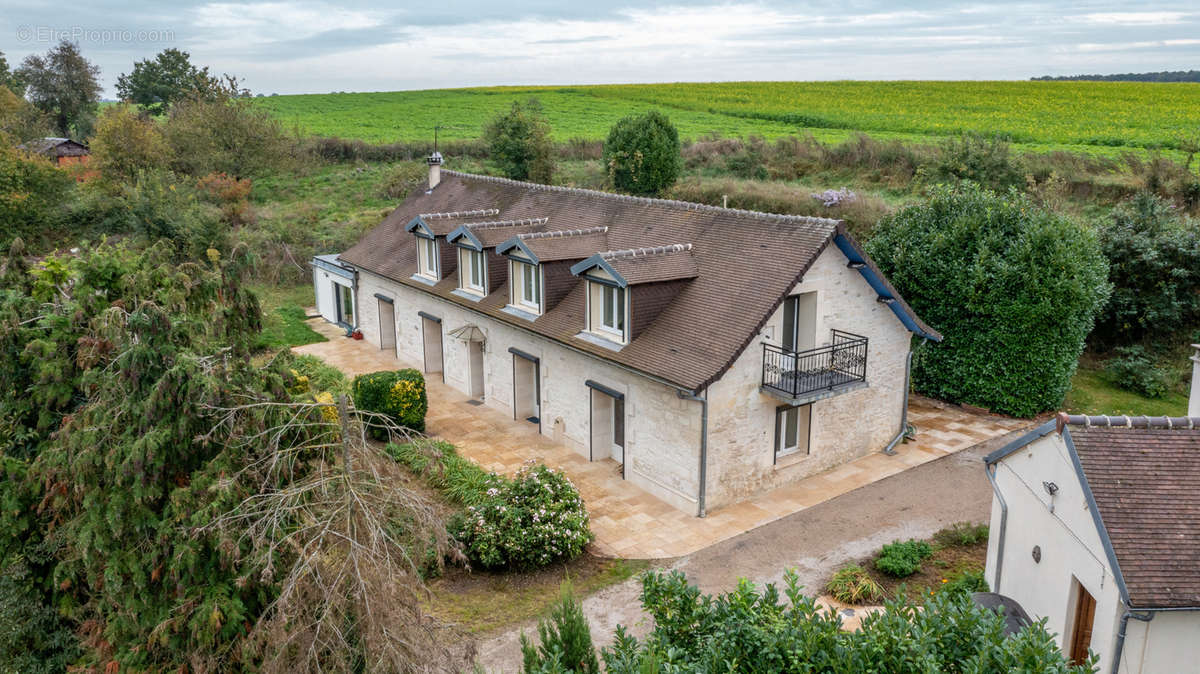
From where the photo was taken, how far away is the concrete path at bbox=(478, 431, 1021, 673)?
1380 centimetres

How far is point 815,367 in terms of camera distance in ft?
59.7

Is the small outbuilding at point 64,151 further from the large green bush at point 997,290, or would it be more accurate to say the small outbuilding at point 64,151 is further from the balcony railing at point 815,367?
the large green bush at point 997,290

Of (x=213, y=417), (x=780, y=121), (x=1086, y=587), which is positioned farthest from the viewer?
(x=780, y=121)

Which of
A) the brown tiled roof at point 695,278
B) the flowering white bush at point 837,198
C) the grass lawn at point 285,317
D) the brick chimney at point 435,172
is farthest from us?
the flowering white bush at point 837,198

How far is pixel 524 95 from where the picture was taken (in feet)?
323

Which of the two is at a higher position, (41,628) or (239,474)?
(239,474)

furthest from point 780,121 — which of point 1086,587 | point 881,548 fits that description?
point 1086,587

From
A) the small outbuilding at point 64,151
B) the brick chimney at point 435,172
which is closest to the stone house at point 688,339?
the brick chimney at point 435,172

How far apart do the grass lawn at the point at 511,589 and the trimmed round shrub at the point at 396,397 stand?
6913 mm

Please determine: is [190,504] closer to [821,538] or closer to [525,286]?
[821,538]

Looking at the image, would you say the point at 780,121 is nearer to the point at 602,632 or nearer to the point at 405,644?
the point at 602,632

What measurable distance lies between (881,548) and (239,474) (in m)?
12.1

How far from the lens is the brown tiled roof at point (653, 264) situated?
59.1 ft

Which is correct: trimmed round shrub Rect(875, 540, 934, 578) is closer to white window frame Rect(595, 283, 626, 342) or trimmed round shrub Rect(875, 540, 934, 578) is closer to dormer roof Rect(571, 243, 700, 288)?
white window frame Rect(595, 283, 626, 342)
